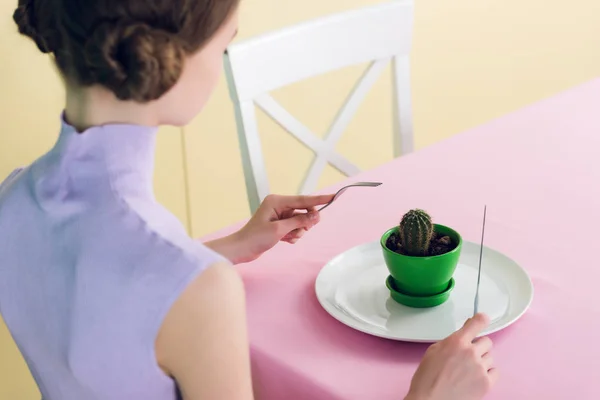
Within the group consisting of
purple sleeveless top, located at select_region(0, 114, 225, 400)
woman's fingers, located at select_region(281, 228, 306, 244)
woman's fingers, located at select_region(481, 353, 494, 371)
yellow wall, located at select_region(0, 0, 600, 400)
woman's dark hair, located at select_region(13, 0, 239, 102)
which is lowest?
yellow wall, located at select_region(0, 0, 600, 400)

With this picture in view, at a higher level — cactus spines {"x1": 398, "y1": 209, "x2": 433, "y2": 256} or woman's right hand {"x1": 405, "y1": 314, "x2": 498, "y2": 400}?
cactus spines {"x1": 398, "y1": 209, "x2": 433, "y2": 256}

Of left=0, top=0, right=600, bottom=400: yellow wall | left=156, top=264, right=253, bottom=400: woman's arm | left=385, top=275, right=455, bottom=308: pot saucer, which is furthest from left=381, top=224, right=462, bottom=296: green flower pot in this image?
left=0, top=0, right=600, bottom=400: yellow wall

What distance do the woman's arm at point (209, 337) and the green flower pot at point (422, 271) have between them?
0.24 m

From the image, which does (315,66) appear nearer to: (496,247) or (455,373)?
(496,247)

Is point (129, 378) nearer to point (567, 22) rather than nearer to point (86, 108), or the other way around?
point (86, 108)

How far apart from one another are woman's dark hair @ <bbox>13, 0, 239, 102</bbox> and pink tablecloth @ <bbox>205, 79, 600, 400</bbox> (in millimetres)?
319

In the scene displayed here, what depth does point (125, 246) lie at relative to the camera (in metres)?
0.67

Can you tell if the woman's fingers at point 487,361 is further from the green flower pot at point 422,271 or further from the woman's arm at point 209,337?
the woman's arm at point 209,337

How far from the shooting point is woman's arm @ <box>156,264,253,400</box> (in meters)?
0.66

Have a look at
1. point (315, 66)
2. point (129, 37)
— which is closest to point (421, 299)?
point (129, 37)

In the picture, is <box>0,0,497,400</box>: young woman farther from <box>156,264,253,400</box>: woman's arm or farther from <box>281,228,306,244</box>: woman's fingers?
<box>281,228,306,244</box>: woman's fingers

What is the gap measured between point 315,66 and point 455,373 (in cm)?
84

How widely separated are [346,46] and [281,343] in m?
0.79

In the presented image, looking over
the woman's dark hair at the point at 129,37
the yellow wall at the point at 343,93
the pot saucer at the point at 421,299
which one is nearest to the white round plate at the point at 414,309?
the pot saucer at the point at 421,299
